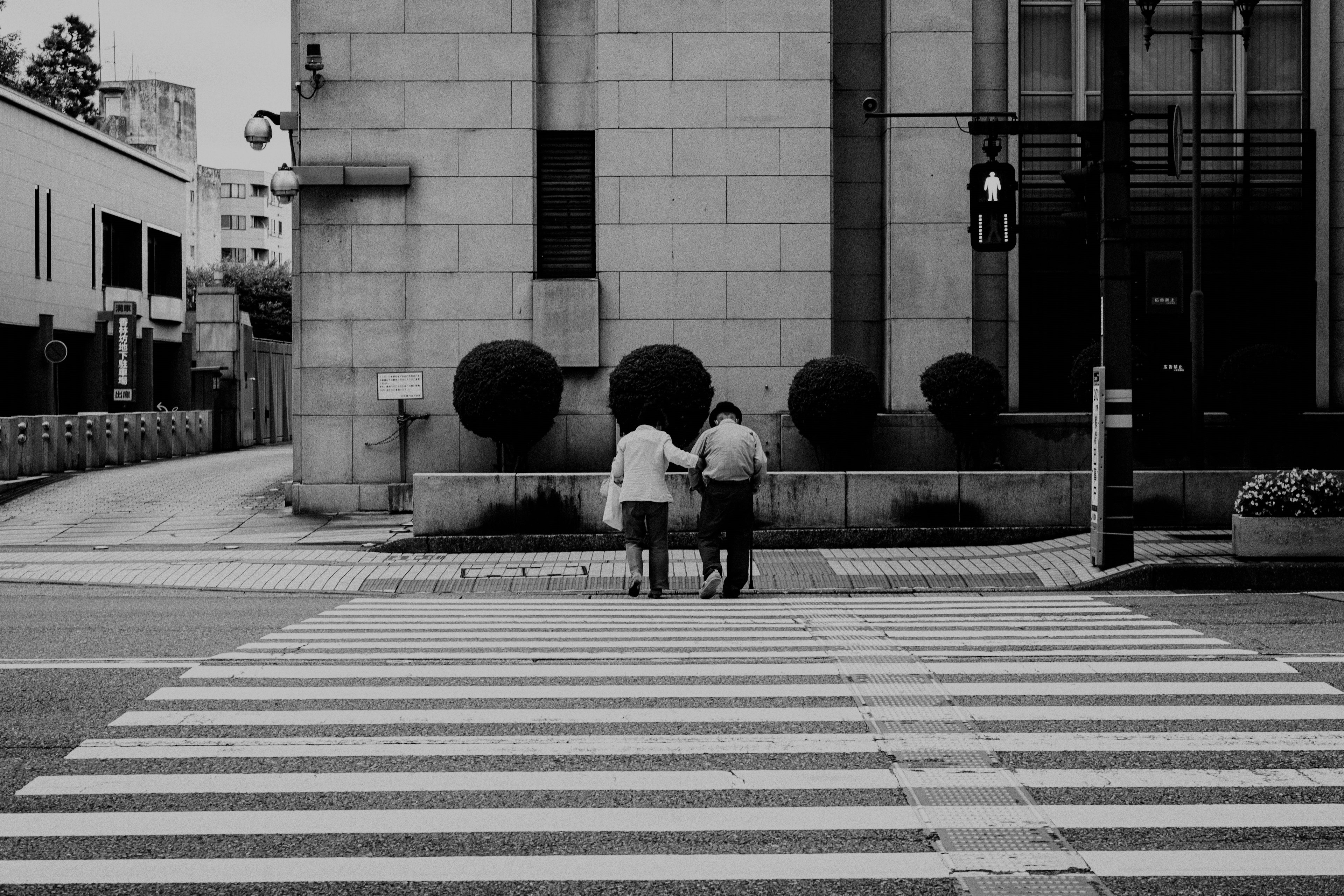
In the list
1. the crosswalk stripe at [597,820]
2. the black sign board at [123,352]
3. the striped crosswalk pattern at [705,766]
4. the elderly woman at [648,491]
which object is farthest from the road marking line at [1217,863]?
the black sign board at [123,352]

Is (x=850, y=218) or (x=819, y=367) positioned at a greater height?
(x=850, y=218)

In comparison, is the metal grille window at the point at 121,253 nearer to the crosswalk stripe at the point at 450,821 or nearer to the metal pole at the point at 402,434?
the metal pole at the point at 402,434

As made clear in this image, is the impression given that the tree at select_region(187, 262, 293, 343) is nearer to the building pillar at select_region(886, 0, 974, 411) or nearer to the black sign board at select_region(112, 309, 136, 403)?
the black sign board at select_region(112, 309, 136, 403)

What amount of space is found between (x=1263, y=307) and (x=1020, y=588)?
9.45m

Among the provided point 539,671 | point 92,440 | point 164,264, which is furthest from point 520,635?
point 164,264

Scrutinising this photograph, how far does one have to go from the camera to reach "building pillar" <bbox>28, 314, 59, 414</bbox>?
1719 inches

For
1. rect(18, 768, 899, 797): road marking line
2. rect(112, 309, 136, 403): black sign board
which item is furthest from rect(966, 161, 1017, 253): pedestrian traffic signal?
rect(112, 309, 136, 403): black sign board

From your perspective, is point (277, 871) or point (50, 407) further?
point (50, 407)

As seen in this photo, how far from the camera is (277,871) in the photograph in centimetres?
533

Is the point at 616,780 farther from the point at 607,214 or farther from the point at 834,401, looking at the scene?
the point at 607,214

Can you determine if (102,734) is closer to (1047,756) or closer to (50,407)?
(1047,756)

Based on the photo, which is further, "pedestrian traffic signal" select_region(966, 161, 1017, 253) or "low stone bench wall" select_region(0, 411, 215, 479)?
"low stone bench wall" select_region(0, 411, 215, 479)

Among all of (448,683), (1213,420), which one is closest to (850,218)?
(1213,420)

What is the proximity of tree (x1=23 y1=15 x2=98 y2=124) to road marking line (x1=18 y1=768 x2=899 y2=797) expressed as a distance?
82687mm
